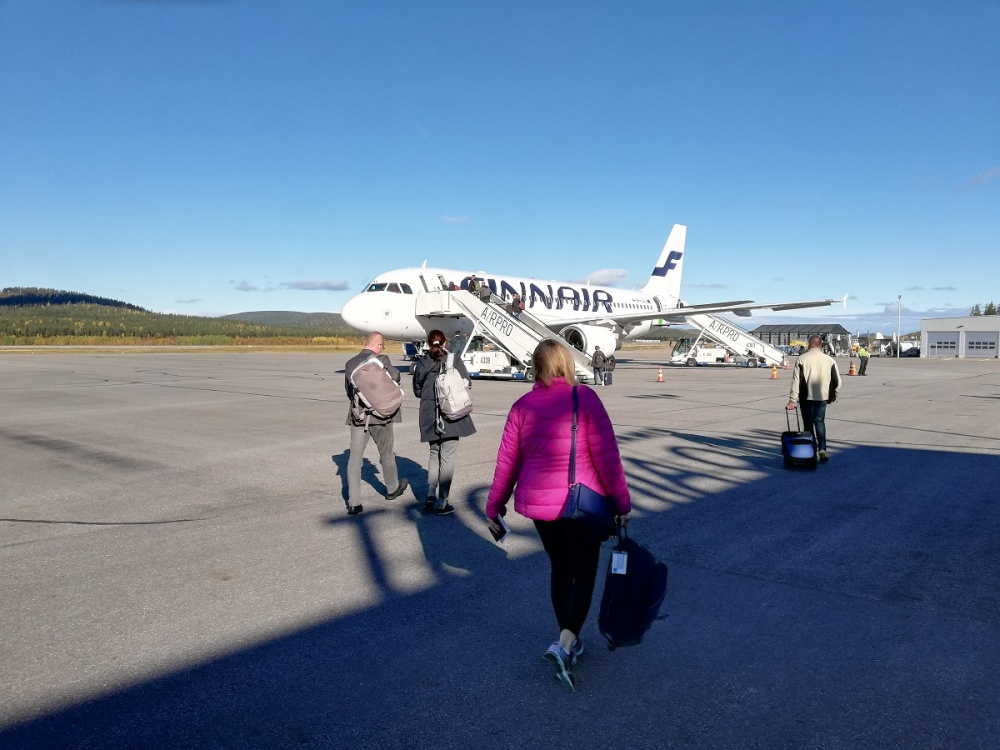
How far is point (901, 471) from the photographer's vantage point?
8.90 m

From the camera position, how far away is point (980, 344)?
A: 71812 millimetres

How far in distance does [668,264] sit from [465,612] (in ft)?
129

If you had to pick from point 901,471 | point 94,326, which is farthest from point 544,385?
point 94,326

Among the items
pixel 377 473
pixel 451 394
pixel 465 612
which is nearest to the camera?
pixel 465 612

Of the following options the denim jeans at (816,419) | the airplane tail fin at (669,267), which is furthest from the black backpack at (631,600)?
the airplane tail fin at (669,267)

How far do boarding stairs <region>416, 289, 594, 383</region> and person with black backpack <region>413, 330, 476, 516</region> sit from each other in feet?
48.0

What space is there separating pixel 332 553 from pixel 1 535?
3046 mm

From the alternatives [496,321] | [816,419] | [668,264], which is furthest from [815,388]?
[668,264]

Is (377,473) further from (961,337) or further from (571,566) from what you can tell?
(961,337)

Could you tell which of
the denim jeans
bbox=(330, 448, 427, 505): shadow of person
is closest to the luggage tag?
bbox=(330, 448, 427, 505): shadow of person

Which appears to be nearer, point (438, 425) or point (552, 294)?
point (438, 425)

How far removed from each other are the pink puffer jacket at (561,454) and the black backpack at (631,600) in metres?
0.27

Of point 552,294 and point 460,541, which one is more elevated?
point 552,294

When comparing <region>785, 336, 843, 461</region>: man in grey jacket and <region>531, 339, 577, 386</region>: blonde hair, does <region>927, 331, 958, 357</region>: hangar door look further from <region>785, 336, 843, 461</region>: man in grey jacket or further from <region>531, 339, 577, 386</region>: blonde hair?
<region>531, 339, 577, 386</region>: blonde hair
